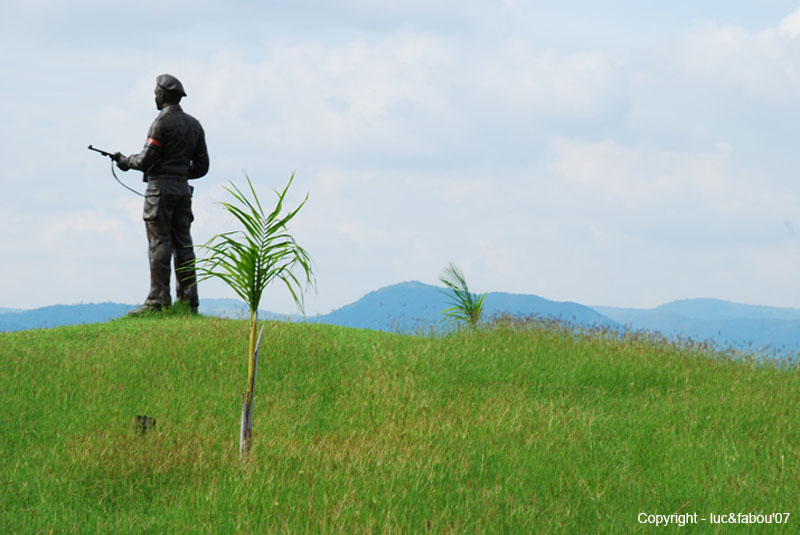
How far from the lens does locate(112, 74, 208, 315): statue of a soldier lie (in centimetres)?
1152

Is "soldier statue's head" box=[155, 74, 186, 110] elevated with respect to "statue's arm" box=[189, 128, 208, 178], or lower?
elevated

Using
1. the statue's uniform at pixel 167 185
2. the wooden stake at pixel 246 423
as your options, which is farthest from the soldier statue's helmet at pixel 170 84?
the wooden stake at pixel 246 423

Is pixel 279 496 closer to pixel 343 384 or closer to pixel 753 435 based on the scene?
pixel 343 384

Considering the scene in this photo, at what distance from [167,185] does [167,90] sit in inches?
63.8

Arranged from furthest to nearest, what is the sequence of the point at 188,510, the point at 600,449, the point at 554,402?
1. the point at 554,402
2. the point at 600,449
3. the point at 188,510

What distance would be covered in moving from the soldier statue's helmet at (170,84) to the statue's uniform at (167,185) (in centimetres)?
25

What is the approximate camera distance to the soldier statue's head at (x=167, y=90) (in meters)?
11.8

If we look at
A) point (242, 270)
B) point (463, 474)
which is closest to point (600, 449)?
point (463, 474)

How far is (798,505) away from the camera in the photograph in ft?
17.8

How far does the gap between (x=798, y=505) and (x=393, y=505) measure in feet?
10.3

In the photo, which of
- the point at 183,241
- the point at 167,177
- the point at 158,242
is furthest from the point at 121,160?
the point at 183,241

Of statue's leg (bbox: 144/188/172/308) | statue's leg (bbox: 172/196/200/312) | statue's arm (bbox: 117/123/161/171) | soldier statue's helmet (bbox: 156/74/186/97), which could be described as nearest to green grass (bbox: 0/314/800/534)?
statue's leg (bbox: 144/188/172/308)

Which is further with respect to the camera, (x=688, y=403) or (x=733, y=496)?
(x=688, y=403)

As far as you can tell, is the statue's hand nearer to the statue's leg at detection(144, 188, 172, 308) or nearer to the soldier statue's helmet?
the statue's leg at detection(144, 188, 172, 308)
